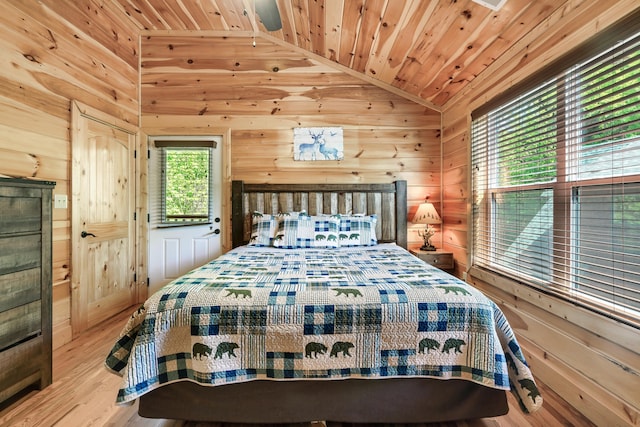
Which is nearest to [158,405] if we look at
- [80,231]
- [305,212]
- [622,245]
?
[80,231]

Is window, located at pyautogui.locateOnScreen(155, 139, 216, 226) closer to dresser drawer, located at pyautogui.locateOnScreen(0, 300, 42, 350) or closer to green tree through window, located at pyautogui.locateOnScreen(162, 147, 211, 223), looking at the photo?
green tree through window, located at pyautogui.locateOnScreen(162, 147, 211, 223)

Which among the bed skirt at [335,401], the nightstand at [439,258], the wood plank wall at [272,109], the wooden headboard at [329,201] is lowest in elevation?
the bed skirt at [335,401]

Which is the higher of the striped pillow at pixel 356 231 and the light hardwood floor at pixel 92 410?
the striped pillow at pixel 356 231

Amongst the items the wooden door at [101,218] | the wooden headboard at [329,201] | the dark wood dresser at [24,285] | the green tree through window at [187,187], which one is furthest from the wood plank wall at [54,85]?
the wooden headboard at [329,201]

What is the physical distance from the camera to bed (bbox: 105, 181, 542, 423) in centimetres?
129

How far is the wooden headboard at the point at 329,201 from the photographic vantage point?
10.9 ft

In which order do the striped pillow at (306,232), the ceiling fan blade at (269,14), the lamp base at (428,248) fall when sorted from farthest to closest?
the lamp base at (428,248) → the striped pillow at (306,232) → the ceiling fan blade at (269,14)

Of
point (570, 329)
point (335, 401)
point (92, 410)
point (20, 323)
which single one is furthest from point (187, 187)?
point (570, 329)

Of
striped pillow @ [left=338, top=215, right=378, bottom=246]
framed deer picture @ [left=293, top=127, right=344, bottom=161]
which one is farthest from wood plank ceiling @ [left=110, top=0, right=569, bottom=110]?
striped pillow @ [left=338, top=215, right=378, bottom=246]

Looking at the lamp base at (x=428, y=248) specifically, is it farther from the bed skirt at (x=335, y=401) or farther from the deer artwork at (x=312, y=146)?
the bed skirt at (x=335, y=401)

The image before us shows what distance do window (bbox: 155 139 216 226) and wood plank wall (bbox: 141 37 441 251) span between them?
0.81 feet

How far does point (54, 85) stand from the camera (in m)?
2.25

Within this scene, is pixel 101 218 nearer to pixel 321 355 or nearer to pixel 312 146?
pixel 312 146

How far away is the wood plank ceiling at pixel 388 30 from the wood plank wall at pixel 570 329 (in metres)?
0.15
